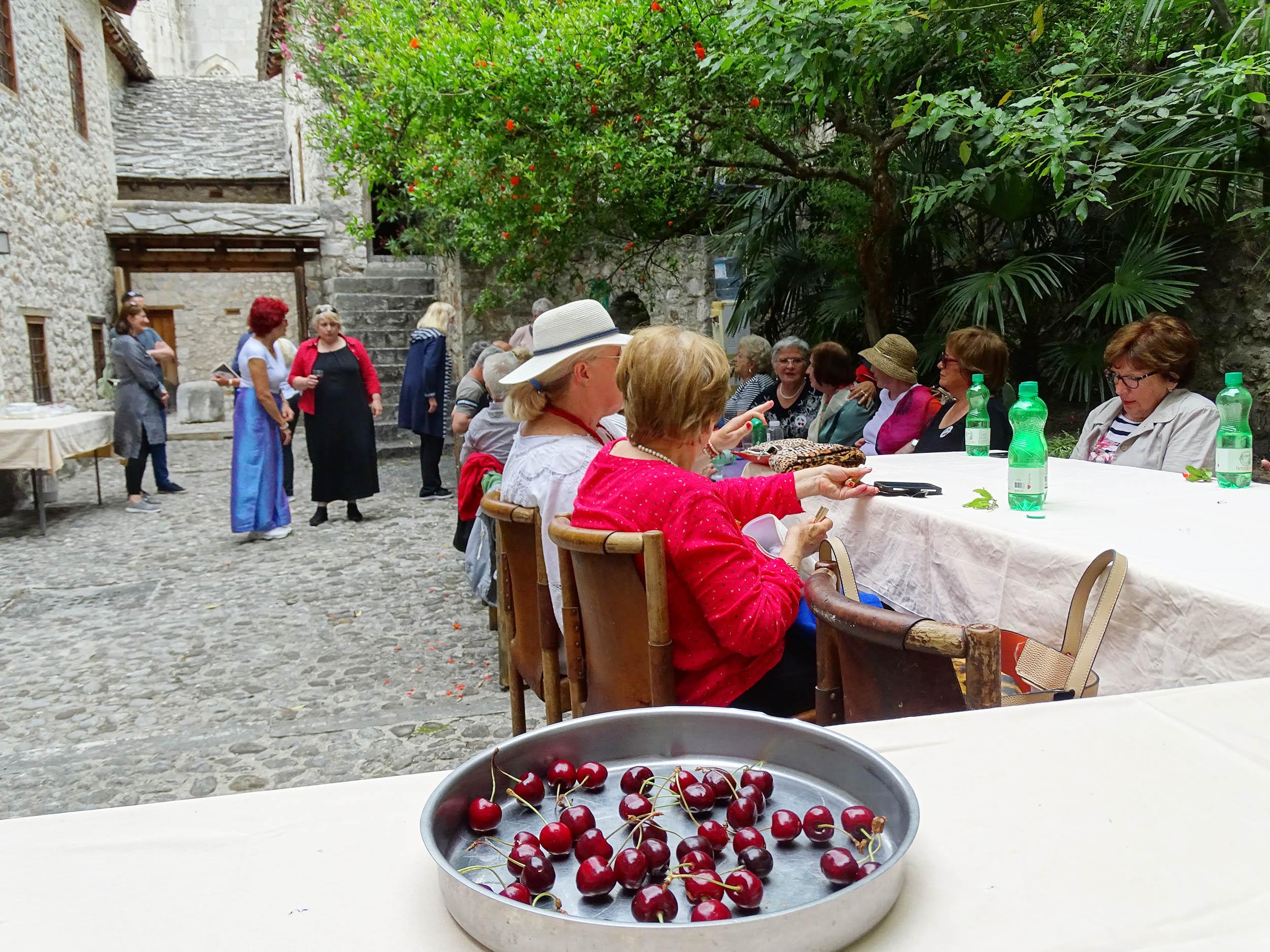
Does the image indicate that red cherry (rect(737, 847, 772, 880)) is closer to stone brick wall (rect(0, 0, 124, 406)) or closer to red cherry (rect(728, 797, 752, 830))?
red cherry (rect(728, 797, 752, 830))

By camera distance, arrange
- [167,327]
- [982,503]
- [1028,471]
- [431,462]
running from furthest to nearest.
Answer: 1. [167,327]
2. [431,462]
3. [982,503]
4. [1028,471]

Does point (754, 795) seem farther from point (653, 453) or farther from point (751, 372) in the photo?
point (751, 372)

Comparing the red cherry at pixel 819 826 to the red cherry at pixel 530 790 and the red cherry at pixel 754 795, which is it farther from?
the red cherry at pixel 530 790

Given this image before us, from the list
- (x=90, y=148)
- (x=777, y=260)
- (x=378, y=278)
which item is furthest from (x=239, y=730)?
(x=90, y=148)

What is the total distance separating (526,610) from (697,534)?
0.83 meters

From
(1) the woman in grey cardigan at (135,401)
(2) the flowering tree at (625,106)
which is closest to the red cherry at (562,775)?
(2) the flowering tree at (625,106)

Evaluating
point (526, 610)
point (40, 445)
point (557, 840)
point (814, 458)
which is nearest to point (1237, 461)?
point (814, 458)

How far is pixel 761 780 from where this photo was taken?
0.91m

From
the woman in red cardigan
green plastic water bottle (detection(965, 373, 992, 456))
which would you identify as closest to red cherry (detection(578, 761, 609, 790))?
green plastic water bottle (detection(965, 373, 992, 456))

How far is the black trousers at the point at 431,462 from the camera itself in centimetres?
846

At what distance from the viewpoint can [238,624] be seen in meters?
4.88

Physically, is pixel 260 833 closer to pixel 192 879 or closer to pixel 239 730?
pixel 192 879

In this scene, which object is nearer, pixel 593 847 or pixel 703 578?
pixel 593 847

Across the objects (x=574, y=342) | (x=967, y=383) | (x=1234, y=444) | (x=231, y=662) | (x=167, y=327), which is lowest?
(x=231, y=662)
